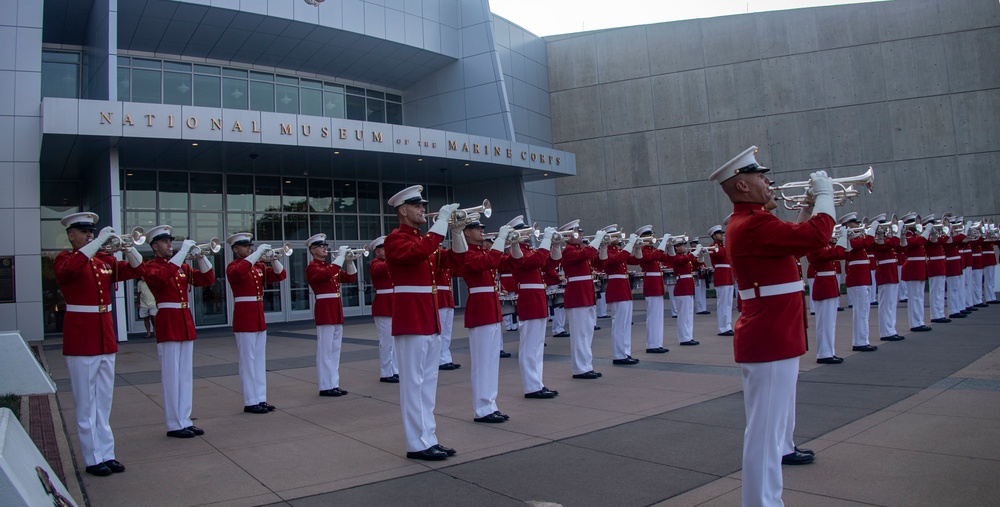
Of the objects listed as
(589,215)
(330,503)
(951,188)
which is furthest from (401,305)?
(951,188)

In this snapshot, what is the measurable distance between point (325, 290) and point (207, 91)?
14.4 m

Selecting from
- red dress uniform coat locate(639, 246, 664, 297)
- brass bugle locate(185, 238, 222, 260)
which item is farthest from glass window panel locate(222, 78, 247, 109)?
red dress uniform coat locate(639, 246, 664, 297)

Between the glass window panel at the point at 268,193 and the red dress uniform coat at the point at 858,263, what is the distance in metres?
17.5

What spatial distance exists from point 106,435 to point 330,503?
2.52 m

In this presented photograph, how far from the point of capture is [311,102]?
23.3 meters

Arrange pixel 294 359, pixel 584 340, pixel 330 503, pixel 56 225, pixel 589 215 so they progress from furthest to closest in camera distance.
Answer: pixel 589 215
pixel 56 225
pixel 294 359
pixel 584 340
pixel 330 503

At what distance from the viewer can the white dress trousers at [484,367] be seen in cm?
709

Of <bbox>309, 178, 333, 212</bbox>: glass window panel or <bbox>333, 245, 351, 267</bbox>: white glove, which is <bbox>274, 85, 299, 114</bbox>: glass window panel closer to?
<bbox>309, 178, 333, 212</bbox>: glass window panel

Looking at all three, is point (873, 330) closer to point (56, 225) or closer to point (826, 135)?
point (826, 135)

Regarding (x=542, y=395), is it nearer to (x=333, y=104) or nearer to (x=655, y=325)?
(x=655, y=325)

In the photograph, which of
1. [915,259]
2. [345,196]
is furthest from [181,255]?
[345,196]

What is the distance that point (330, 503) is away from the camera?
4738 mm

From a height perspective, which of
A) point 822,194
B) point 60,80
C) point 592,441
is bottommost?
point 592,441

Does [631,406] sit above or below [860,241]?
below
